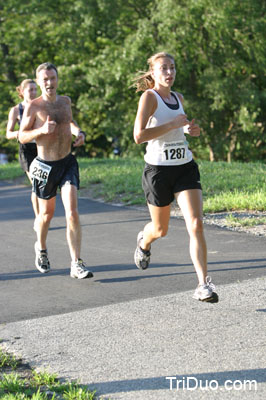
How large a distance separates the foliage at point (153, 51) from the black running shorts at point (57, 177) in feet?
60.4

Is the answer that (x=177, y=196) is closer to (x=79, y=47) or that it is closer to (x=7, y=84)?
(x=79, y=47)

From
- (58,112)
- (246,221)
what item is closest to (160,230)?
(58,112)

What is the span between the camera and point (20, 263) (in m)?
7.74

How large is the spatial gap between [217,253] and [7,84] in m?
29.3

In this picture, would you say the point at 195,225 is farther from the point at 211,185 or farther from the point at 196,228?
the point at 211,185

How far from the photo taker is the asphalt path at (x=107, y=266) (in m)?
6.07

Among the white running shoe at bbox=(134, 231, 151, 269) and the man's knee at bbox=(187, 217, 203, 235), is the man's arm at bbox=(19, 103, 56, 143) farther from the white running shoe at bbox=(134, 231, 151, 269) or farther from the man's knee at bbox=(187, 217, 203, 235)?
the man's knee at bbox=(187, 217, 203, 235)

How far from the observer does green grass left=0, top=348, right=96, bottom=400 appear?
12.6 feet

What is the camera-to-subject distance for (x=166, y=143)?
5.79 metres

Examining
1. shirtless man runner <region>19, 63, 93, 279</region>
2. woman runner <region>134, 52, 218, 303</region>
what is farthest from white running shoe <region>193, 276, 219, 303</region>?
shirtless man runner <region>19, 63, 93, 279</region>

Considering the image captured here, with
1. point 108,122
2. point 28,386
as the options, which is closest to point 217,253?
point 28,386

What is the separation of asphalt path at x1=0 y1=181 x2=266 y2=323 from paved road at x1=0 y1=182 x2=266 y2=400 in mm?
10

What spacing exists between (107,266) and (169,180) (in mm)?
1864

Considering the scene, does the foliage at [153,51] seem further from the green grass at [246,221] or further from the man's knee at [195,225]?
the man's knee at [195,225]
